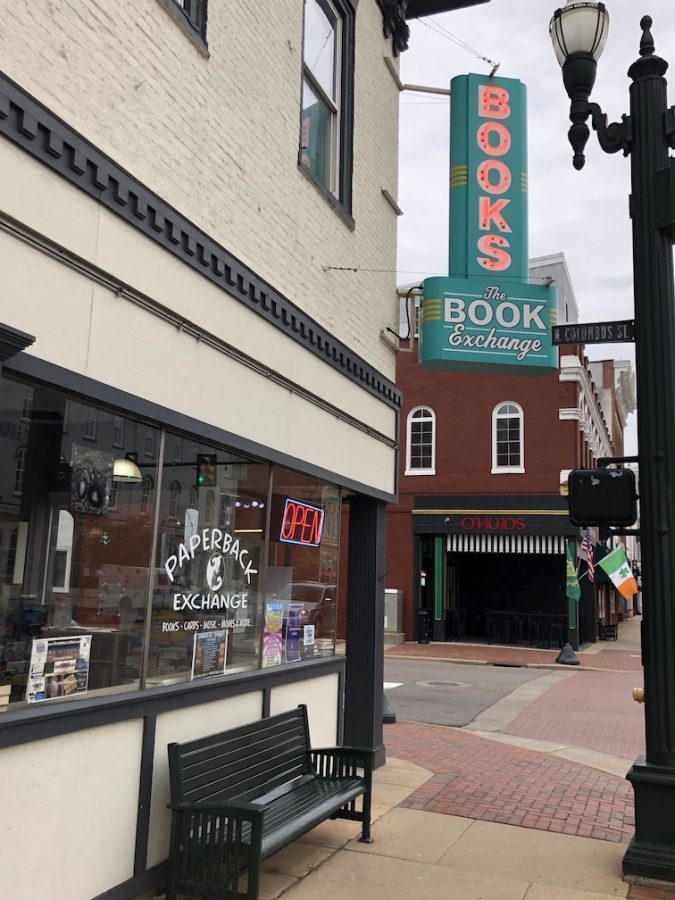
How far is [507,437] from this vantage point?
26.6 m

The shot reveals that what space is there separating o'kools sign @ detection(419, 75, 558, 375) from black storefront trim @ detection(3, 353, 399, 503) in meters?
2.20

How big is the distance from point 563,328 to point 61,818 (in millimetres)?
4843

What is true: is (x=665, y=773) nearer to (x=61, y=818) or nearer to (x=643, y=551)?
(x=643, y=551)

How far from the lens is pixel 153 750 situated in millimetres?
5059

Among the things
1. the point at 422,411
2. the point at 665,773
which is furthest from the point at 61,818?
the point at 422,411

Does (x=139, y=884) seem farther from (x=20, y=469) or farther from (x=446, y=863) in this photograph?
(x=20, y=469)

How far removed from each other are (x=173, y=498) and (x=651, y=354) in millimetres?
3552

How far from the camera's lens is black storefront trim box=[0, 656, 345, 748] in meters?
4.11

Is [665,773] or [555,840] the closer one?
[665,773]

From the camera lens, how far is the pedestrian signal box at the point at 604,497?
5.97 m

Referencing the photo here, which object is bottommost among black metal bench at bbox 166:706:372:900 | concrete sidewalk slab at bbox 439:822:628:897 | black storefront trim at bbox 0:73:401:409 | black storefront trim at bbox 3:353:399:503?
concrete sidewalk slab at bbox 439:822:628:897

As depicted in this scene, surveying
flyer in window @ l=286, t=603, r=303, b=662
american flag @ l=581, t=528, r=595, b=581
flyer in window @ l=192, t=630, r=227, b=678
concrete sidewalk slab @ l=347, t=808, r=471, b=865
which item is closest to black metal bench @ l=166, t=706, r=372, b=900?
concrete sidewalk slab @ l=347, t=808, r=471, b=865

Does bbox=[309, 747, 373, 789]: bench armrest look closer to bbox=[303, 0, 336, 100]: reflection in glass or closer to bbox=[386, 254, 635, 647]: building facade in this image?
bbox=[303, 0, 336, 100]: reflection in glass

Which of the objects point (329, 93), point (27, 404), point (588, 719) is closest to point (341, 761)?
point (27, 404)
